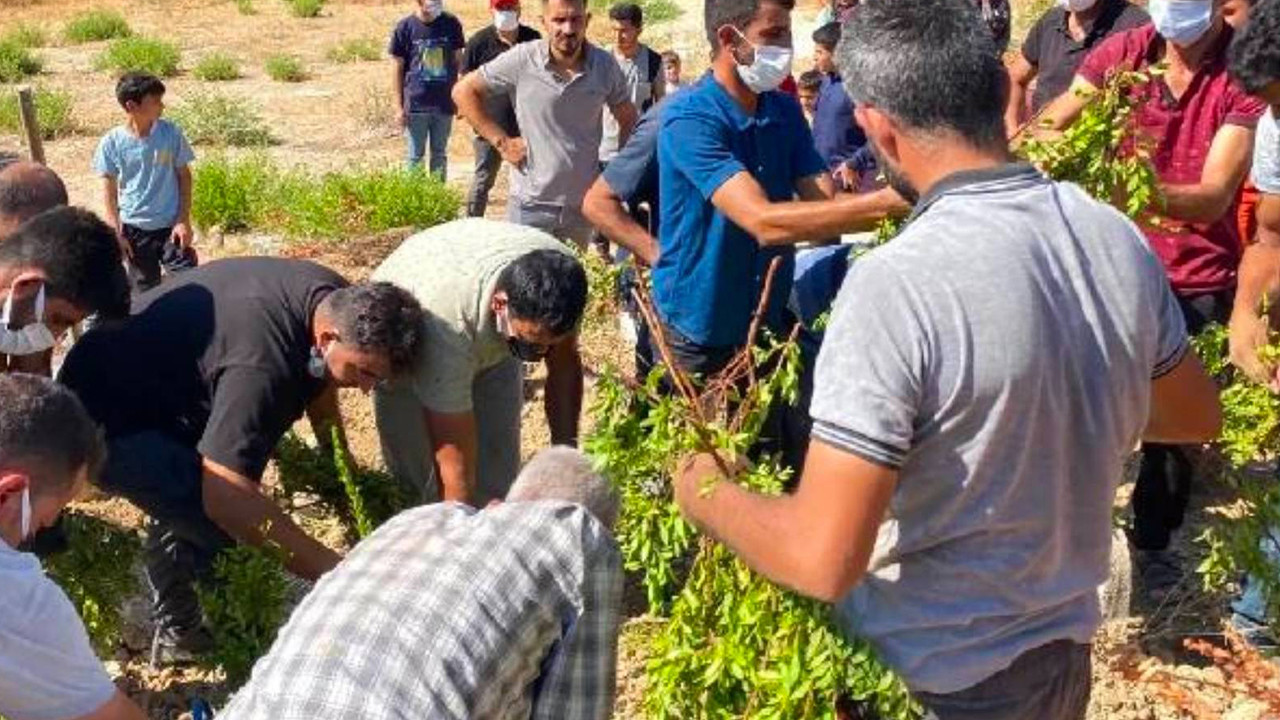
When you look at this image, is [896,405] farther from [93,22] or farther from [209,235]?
[93,22]

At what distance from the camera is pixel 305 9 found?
24531 millimetres

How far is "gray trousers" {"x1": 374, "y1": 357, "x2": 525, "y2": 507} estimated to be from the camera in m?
4.45

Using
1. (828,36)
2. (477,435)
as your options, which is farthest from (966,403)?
(828,36)

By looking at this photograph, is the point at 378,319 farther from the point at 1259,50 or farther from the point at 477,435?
the point at 1259,50

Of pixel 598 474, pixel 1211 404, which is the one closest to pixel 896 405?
pixel 1211 404

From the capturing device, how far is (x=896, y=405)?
1898 mm

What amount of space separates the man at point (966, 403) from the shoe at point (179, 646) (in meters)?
2.49

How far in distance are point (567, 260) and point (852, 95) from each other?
1.93 meters

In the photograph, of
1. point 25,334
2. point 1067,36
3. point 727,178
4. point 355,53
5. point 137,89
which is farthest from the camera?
point 355,53

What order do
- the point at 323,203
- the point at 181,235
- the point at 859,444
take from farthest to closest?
1. the point at 323,203
2. the point at 181,235
3. the point at 859,444

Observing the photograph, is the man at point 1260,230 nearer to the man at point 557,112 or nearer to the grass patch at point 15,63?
the man at point 557,112

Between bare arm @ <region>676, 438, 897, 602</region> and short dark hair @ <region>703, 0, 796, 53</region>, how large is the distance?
2088mm

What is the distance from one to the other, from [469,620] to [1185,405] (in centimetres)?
113

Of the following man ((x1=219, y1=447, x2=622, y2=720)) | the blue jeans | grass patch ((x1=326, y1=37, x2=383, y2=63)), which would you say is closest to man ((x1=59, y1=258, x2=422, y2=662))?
man ((x1=219, y1=447, x2=622, y2=720))
